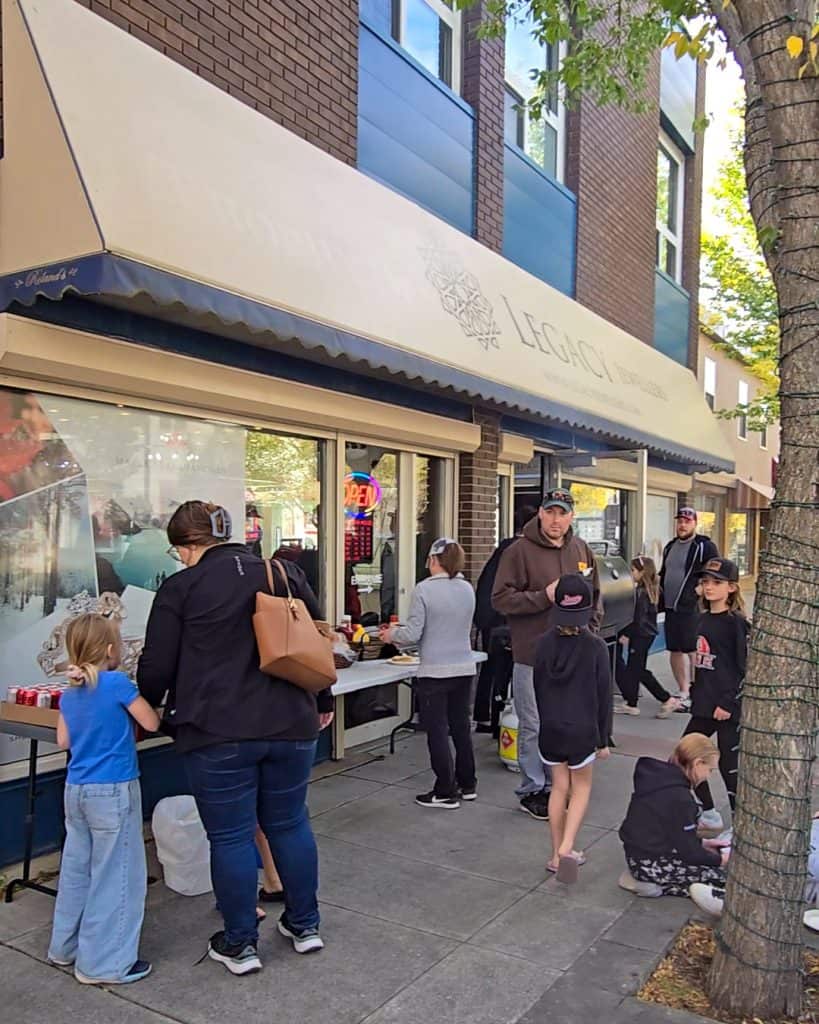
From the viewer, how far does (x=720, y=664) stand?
509 cm

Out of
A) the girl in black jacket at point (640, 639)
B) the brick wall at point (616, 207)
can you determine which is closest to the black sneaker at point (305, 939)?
the girl in black jacket at point (640, 639)

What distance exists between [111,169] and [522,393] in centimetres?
360

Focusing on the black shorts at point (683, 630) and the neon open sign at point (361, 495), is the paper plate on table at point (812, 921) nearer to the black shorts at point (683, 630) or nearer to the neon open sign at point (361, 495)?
the neon open sign at point (361, 495)

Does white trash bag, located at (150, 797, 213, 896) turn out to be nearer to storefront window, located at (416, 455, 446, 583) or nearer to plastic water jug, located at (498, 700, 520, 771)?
plastic water jug, located at (498, 700, 520, 771)

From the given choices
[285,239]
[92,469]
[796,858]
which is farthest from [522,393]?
[796,858]

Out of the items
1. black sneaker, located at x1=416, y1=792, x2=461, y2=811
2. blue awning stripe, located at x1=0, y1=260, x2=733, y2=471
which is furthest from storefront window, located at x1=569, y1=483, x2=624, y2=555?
black sneaker, located at x1=416, y1=792, x2=461, y2=811

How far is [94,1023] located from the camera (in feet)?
10.2

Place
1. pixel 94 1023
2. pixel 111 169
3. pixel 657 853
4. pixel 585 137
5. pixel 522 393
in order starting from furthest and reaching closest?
pixel 585 137 < pixel 522 393 < pixel 657 853 < pixel 111 169 < pixel 94 1023

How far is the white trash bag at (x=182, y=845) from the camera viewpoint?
4098 millimetres

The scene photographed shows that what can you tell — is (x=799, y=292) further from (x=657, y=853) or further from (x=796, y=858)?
(x=657, y=853)

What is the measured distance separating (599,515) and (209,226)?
7.81 m

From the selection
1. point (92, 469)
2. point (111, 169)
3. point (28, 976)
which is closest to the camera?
point (28, 976)

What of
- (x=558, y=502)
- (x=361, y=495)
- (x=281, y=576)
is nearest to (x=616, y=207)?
(x=361, y=495)

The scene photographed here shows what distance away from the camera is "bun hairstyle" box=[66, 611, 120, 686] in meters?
3.39
